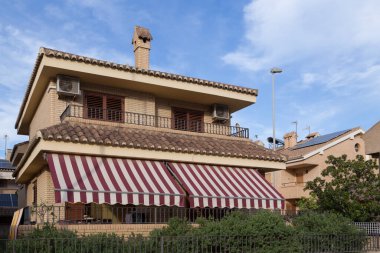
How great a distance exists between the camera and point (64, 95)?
19.6 m

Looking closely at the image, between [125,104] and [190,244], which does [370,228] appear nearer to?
[190,244]

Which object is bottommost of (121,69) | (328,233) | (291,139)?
(328,233)

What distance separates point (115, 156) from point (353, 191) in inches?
530

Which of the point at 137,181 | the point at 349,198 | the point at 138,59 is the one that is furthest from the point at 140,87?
the point at 349,198

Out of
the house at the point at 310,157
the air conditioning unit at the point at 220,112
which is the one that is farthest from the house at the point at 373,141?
the air conditioning unit at the point at 220,112

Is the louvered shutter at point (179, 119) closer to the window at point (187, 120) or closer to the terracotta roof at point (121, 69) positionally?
the window at point (187, 120)

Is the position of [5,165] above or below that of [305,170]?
above

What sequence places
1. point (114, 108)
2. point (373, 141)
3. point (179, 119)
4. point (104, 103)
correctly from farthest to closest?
point (373, 141), point (179, 119), point (114, 108), point (104, 103)

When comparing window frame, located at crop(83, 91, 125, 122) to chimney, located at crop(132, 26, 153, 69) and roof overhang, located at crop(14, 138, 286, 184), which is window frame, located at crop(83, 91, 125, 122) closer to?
chimney, located at crop(132, 26, 153, 69)

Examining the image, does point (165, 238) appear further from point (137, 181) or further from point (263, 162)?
point (263, 162)

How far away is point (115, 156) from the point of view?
17391 mm

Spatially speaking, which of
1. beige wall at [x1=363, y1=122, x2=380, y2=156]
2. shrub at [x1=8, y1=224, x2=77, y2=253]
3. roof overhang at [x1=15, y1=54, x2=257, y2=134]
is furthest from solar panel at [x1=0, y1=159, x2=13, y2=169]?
beige wall at [x1=363, y1=122, x2=380, y2=156]

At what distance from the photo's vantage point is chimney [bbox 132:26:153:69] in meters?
23.1

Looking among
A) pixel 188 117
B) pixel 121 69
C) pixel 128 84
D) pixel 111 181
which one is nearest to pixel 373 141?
pixel 188 117
